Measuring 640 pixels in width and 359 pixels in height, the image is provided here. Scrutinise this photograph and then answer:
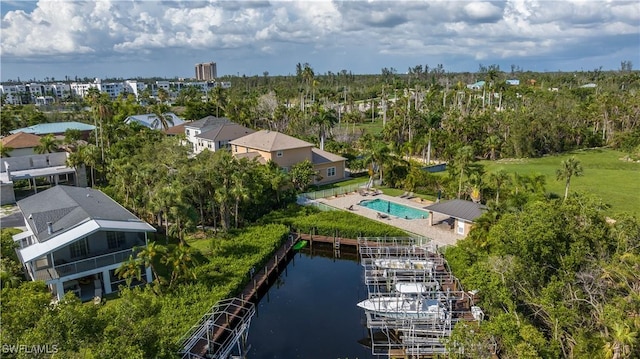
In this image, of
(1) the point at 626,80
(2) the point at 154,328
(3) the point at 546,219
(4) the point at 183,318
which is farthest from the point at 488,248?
(1) the point at 626,80

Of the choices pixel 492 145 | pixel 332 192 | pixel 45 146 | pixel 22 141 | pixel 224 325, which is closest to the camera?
pixel 224 325

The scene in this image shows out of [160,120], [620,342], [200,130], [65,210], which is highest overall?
[160,120]

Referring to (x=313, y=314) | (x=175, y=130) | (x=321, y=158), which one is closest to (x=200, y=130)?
(x=175, y=130)

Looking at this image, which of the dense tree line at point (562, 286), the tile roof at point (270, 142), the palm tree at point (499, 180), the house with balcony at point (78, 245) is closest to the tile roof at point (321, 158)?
the tile roof at point (270, 142)

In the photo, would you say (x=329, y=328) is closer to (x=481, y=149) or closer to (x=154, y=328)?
(x=154, y=328)

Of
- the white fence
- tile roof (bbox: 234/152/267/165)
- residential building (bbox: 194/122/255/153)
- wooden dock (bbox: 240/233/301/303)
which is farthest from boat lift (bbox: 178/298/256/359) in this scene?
residential building (bbox: 194/122/255/153)

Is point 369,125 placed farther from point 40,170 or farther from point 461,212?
point 40,170

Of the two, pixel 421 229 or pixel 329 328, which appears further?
pixel 421 229
